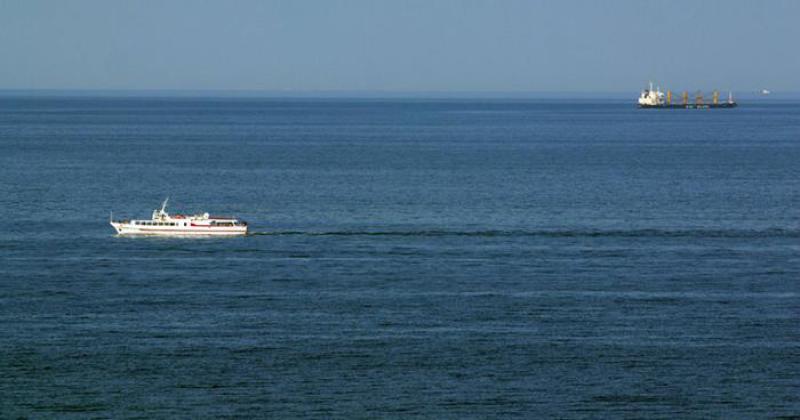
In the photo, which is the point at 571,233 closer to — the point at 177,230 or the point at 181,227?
the point at 181,227

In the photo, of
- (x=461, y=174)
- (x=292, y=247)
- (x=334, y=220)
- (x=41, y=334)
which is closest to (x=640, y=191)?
(x=461, y=174)

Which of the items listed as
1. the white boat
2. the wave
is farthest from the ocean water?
the white boat

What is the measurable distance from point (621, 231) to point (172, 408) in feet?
188

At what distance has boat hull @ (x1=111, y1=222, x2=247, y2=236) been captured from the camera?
10575 cm

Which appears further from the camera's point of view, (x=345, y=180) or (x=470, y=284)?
(x=345, y=180)

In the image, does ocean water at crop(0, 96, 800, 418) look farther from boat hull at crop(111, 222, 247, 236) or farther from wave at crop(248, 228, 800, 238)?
boat hull at crop(111, 222, 247, 236)

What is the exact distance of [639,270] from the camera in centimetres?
9062

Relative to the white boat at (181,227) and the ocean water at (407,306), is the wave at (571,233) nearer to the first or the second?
the ocean water at (407,306)

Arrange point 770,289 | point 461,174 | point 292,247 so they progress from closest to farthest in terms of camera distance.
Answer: point 770,289, point 292,247, point 461,174

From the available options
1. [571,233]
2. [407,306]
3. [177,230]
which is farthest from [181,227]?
[407,306]

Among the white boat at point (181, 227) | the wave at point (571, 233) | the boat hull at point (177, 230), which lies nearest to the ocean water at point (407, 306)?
the wave at point (571, 233)

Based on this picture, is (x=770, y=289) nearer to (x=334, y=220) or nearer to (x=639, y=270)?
(x=639, y=270)

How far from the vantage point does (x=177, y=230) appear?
349ft

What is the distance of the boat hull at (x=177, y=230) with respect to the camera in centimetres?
10575
